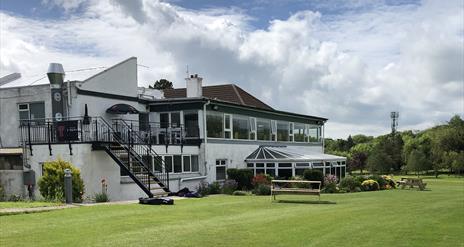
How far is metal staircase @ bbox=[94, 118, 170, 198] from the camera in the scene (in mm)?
21562

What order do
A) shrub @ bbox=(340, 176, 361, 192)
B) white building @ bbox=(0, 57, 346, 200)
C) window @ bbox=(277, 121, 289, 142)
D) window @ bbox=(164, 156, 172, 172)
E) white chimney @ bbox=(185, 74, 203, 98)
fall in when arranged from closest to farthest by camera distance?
1. white building @ bbox=(0, 57, 346, 200)
2. window @ bbox=(164, 156, 172, 172)
3. shrub @ bbox=(340, 176, 361, 192)
4. white chimney @ bbox=(185, 74, 203, 98)
5. window @ bbox=(277, 121, 289, 142)

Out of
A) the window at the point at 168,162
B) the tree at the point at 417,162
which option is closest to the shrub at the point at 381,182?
the window at the point at 168,162

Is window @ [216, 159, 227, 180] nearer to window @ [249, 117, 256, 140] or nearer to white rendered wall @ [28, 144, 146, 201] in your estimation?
window @ [249, 117, 256, 140]

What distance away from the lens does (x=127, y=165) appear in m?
22.1

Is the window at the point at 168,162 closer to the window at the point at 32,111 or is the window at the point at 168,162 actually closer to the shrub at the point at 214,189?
the shrub at the point at 214,189

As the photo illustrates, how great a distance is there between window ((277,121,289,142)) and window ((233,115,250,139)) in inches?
189

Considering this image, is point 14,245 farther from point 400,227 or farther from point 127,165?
point 127,165

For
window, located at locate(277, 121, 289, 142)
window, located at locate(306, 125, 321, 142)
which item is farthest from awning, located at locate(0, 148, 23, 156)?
window, located at locate(306, 125, 321, 142)

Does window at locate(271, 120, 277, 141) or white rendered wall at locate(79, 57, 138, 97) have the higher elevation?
white rendered wall at locate(79, 57, 138, 97)

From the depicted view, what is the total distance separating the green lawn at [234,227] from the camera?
984cm

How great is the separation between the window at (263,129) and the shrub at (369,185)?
8.79 metres

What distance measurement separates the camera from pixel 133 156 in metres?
22.4

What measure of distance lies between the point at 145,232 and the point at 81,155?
39.4ft

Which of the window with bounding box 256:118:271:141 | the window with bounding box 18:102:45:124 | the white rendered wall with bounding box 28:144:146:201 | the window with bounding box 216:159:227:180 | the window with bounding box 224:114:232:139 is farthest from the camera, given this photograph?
the window with bounding box 256:118:271:141
